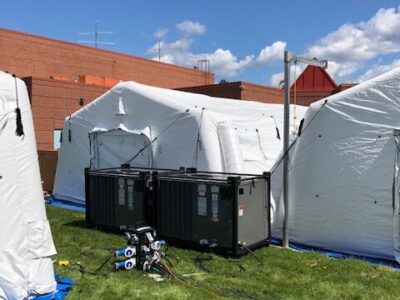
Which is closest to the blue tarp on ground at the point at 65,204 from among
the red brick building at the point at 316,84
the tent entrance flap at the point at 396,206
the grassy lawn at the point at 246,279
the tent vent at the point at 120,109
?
the tent vent at the point at 120,109

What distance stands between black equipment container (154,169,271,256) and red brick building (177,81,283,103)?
1999 cm

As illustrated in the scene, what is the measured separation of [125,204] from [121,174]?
1.99 ft

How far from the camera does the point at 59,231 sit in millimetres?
10188

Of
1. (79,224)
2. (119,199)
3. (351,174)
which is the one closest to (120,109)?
(79,224)

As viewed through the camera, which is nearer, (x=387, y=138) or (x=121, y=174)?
(x=387, y=138)

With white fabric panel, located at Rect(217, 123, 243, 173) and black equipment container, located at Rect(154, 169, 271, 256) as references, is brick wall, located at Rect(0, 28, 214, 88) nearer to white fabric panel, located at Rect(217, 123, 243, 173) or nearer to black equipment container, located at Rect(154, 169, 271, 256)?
white fabric panel, located at Rect(217, 123, 243, 173)

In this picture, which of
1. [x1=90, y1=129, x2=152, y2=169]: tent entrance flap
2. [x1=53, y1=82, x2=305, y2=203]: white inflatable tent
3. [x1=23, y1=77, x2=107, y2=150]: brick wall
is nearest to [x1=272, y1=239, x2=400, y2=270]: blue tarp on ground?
[x1=53, y1=82, x2=305, y2=203]: white inflatable tent

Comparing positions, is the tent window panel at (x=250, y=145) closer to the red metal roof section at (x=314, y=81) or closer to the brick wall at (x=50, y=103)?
the brick wall at (x=50, y=103)

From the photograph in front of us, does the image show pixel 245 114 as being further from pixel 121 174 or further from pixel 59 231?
pixel 59 231

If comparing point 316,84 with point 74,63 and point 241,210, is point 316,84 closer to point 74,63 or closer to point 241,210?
point 74,63

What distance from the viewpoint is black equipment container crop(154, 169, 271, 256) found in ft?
25.6

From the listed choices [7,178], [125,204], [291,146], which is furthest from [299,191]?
[7,178]

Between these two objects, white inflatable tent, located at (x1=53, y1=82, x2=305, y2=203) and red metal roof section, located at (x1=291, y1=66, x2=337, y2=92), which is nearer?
white inflatable tent, located at (x1=53, y1=82, x2=305, y2=203)

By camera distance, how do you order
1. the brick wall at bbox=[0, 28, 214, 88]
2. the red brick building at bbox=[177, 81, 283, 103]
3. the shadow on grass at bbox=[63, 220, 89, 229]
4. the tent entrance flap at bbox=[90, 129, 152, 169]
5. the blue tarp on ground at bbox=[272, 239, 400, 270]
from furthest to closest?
1. the brick wall at bbox=[0, 28, 214, 88]
2. the red brick building at bbox=[177, 81, 283, 103]
3. the tent entrance flap at bbox=[90, 129, 152, 169]
4. the shadow on grass at bbox=[63, 220, 89, 229]
5. the blue tarp on ground at bbox=[272, 239, 400, 270]
